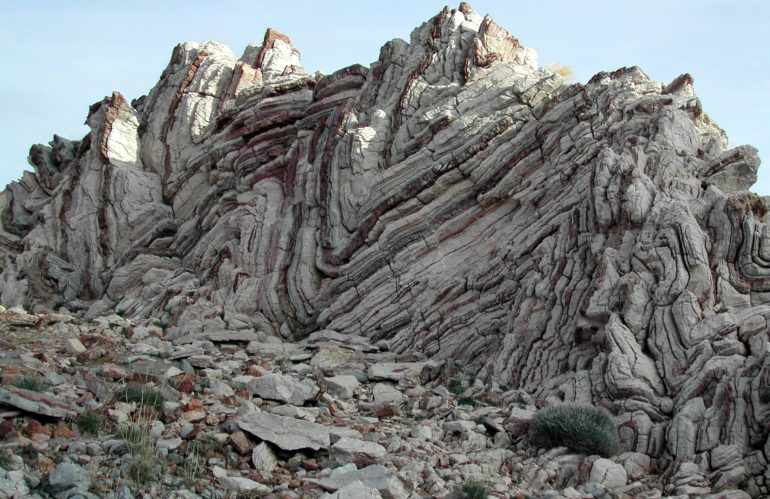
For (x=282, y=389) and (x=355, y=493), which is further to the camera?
(x=282, y=389)

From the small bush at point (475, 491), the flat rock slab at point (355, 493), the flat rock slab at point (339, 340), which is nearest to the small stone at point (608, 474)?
the small bush at point (475, 491)

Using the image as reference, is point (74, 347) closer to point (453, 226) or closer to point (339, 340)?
point (339, 340)

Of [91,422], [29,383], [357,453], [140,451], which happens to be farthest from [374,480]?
[29,383]

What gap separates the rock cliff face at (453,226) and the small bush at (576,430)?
1.73 ft

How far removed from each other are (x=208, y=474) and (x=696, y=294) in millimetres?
8960

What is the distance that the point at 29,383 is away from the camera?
15.4m

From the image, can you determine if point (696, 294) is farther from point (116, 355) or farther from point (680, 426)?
point (116, 355)

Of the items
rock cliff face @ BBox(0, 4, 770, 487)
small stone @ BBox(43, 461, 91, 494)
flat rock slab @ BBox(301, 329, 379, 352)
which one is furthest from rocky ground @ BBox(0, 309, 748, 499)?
flat rock slab @ BBox(301, 329, 379, 352)

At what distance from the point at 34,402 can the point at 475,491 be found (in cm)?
651

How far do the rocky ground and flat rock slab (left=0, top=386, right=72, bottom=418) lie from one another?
2 cm

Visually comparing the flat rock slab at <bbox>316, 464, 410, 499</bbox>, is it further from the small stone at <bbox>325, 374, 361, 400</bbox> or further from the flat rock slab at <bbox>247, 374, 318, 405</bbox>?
the small stone at <bbox>325, 374, 361, 400</bbox>

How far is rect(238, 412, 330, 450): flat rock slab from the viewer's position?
1419cm

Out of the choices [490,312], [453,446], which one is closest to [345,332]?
[490,312]

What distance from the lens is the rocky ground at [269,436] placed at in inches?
496
